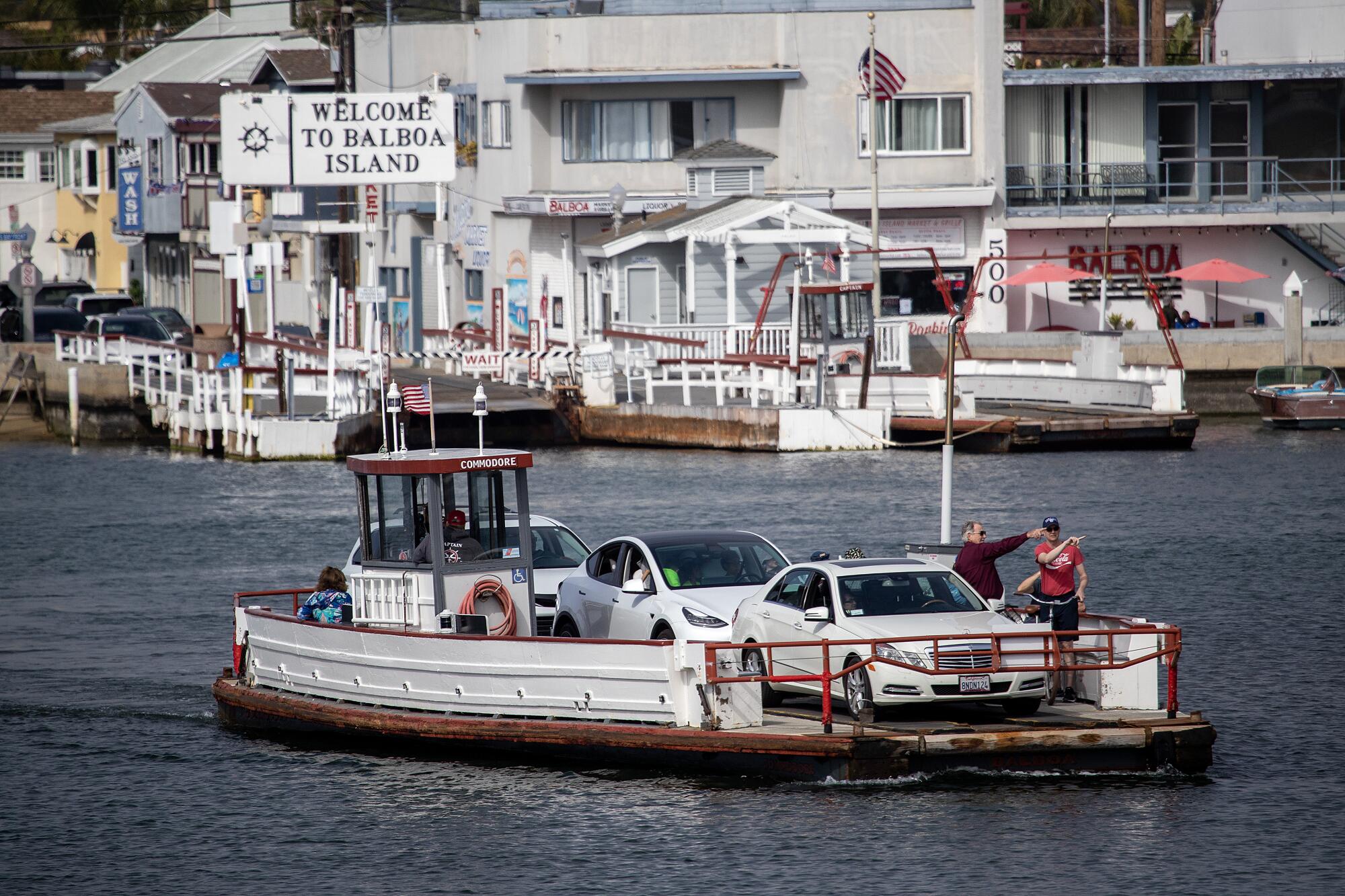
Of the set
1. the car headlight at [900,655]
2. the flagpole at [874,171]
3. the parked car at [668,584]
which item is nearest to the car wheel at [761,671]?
the parked car at [668,584]

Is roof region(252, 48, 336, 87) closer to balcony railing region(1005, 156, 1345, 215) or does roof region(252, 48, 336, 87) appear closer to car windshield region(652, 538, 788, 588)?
balcony railing region(1005, 156, 1345, 215)

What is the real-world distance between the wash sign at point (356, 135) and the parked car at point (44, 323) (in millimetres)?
15356

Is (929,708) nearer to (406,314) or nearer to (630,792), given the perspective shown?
(630,792)

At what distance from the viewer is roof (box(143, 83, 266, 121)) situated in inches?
2842

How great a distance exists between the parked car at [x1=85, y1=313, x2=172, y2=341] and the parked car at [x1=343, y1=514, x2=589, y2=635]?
114 feet

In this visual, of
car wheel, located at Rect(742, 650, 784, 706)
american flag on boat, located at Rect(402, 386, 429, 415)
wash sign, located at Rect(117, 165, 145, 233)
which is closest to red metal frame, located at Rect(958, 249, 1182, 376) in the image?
american flag on boat, located at Rect(402, 386, 429, 415)

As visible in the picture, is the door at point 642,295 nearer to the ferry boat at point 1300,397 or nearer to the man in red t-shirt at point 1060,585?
the ferry boat at point 1300,397

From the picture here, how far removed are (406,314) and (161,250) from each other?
64.8 ft

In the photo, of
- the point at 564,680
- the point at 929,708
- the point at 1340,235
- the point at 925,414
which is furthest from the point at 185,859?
the point at 1340,235

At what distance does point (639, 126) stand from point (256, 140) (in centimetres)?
1299

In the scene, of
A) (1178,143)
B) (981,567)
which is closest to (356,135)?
(1178,143)

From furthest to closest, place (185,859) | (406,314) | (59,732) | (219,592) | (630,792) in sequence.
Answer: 1. (406,314)
2. (219,592)
3. (59,732)
4. (630,792)
5. (185,859)

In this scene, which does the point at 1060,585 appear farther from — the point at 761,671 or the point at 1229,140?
the point at 1229,140

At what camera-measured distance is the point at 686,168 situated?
175 feet
